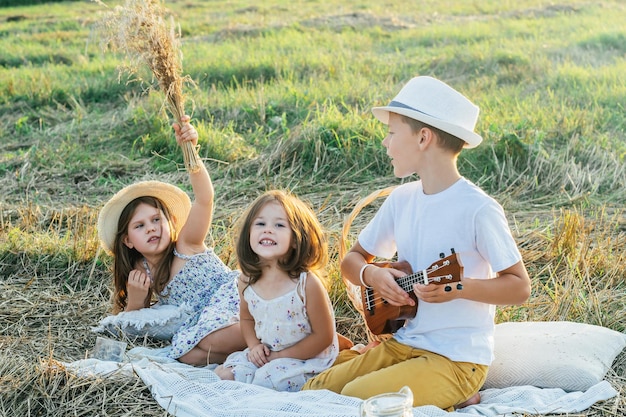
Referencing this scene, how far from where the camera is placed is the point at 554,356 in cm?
389

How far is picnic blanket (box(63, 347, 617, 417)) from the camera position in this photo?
3.45m

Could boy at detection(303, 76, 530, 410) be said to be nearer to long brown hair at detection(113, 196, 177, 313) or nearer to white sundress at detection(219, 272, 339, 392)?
white sundress at detection(219, 272, 339, 392)

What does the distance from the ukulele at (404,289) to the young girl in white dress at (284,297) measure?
0.77ft

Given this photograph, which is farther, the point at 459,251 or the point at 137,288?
the point at 137,288

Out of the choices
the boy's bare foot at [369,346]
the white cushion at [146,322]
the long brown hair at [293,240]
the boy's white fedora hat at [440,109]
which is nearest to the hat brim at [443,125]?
the boy's white fedora hat at [440,109]

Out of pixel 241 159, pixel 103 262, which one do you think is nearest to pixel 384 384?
pixel 103 262

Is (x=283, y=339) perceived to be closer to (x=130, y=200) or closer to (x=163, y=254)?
(x=163, y=254)

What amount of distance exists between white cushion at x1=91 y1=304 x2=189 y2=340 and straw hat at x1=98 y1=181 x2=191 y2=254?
1.37ft

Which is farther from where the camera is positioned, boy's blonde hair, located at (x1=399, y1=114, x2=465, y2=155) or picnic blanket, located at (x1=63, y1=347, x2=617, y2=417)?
boy's blonde hair, located at (x1=399, y1=114, x2=465, y2=155)

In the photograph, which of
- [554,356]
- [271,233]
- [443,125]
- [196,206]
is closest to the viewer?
[443,125]

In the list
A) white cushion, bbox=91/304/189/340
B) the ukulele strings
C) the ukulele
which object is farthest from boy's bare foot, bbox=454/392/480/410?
white cushion, bbox=91/304/189/340

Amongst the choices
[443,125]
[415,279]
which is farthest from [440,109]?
[415,279]

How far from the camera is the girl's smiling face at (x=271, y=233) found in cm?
399

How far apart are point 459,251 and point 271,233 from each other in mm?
901
